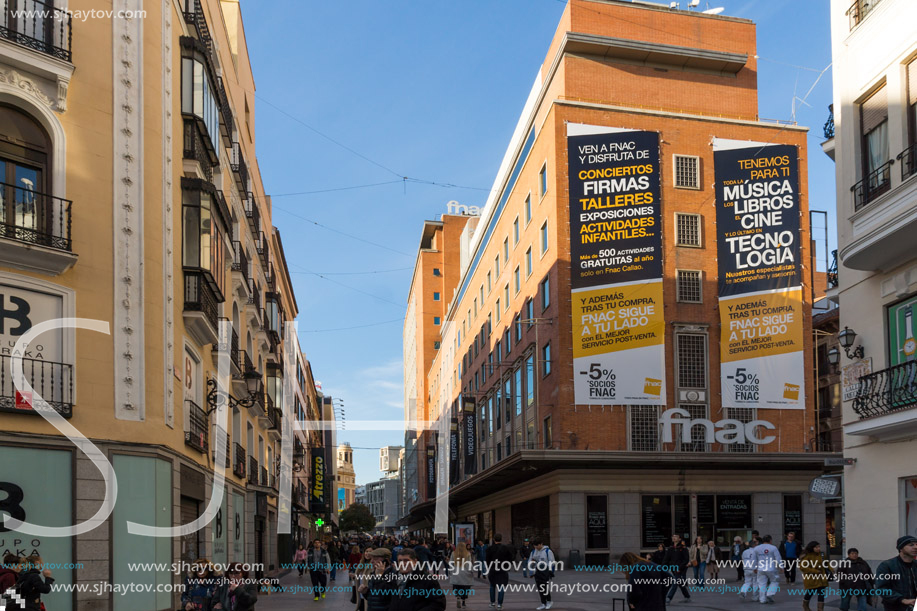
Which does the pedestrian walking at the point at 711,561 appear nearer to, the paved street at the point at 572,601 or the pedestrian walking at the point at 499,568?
the paved street at the point at 572,601

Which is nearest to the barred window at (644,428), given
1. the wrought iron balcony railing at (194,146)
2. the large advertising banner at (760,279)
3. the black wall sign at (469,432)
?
the large advertising banner at (760,279)

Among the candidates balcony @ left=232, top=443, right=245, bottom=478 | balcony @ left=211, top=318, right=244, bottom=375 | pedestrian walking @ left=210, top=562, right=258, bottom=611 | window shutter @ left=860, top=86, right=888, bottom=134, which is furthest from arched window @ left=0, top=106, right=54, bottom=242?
window shutter @ left=860, top=86, right=888, bottom=134

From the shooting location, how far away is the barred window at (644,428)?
128 ft

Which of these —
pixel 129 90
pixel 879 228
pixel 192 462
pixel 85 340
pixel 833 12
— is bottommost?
pixel 192 462

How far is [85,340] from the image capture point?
17.9 m

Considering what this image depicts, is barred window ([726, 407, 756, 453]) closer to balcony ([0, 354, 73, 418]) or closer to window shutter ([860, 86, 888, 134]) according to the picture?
window shutter ([860, 86, 888, 134])

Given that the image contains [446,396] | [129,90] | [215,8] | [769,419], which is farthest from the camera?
[446,396]

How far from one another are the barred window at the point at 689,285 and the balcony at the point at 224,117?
2040cm

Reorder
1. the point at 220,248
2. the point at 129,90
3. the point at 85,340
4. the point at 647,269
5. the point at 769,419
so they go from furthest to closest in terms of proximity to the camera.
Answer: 1. the point at 769,419
2. the point at 647,269
3. the point at 220,248
4. the point at 129,90
5. the point at 85,340

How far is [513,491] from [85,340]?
35.4 metres

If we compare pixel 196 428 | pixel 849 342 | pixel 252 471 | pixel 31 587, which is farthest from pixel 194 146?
pixel 252 471

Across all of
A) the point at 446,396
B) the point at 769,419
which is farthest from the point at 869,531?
the point at 446,396

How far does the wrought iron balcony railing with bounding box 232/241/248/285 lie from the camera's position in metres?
31.2

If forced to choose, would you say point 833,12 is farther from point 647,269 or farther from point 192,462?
point 192,462
